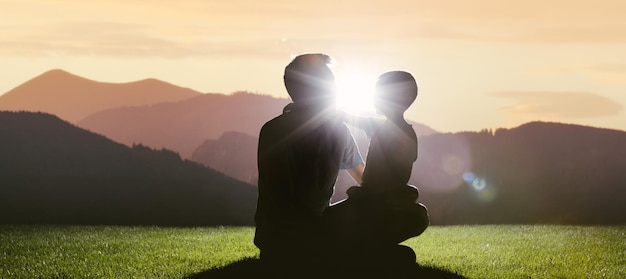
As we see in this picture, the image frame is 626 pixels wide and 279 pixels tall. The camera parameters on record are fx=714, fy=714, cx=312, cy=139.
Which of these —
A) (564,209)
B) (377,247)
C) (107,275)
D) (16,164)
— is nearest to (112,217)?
(16,164)

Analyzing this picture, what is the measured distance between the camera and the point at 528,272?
8.80 meters

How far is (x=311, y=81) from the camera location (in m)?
7.16

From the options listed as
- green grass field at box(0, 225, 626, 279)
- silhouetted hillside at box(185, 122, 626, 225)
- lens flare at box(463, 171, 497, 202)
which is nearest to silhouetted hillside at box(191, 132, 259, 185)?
silhouetted hillside at box(185, 122, 626, 225)

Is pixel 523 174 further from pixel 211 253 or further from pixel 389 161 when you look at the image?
pixel 389 161

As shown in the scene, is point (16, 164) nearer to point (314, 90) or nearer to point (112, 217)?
point (112, 217)

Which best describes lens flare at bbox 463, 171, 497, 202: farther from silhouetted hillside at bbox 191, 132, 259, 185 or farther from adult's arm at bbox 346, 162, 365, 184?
adult's arm at bbox 346, 162, 365, 184

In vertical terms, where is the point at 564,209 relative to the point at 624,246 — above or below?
below

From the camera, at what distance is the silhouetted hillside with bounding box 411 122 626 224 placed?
98.0 ft

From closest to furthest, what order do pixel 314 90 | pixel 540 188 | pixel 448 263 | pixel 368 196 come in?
pixel 314 90
pixel 368 196
pixel 448 263
pixel 540 188

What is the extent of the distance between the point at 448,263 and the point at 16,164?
23565 millimetres

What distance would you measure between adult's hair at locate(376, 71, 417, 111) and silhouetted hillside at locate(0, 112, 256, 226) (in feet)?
46.5

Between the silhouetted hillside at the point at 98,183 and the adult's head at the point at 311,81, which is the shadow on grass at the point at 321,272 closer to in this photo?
the adult's head at the point at 311,81

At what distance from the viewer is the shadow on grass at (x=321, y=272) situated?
7.69 m

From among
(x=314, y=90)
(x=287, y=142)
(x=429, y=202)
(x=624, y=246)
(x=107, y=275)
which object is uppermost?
(x=314, y=90)
